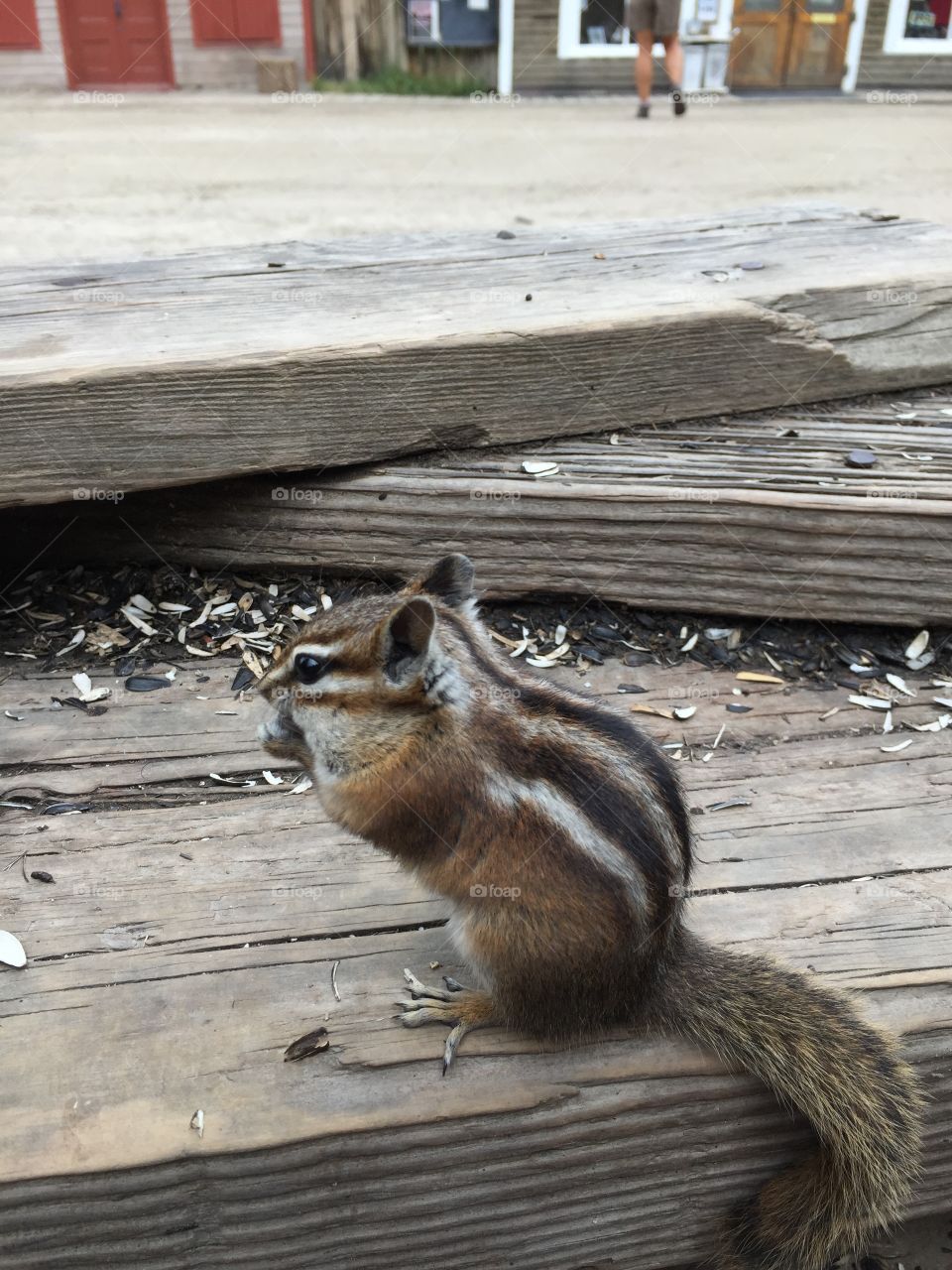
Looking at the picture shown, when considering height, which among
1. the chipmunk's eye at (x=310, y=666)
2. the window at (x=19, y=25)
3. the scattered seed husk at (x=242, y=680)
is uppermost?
the window at (x=19, y=25)

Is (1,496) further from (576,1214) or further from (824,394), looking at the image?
(824,394)

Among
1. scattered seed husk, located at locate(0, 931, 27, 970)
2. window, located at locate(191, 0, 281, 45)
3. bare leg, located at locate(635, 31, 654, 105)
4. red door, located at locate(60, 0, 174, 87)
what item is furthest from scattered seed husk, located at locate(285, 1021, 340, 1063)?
red door, located at locate(60, 0, 174, 87)

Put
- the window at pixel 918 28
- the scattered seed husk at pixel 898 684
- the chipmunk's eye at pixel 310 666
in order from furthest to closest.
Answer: the window at pixel 918 28, the scattered seed husk at pixel 898 684, the chipmunk's eye at pixel 310 666

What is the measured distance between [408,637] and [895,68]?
19.9 m

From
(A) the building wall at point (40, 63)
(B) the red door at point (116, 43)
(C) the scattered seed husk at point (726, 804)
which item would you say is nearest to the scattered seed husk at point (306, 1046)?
(C) the scattered seed husk at point (726, 804)

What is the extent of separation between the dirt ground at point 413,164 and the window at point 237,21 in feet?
3.02

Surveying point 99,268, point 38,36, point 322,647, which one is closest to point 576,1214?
point 322,647

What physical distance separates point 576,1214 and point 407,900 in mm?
484

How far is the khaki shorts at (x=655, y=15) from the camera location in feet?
46.0

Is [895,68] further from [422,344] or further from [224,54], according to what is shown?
[422,344]

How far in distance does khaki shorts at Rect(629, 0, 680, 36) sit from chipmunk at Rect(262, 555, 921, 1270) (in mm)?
14860

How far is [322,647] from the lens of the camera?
162cm

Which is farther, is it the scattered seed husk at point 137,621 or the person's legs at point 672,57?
the person's legs at point 672,57

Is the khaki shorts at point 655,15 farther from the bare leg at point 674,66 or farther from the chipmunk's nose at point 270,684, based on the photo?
the chipmunk's nose at point 270,684
